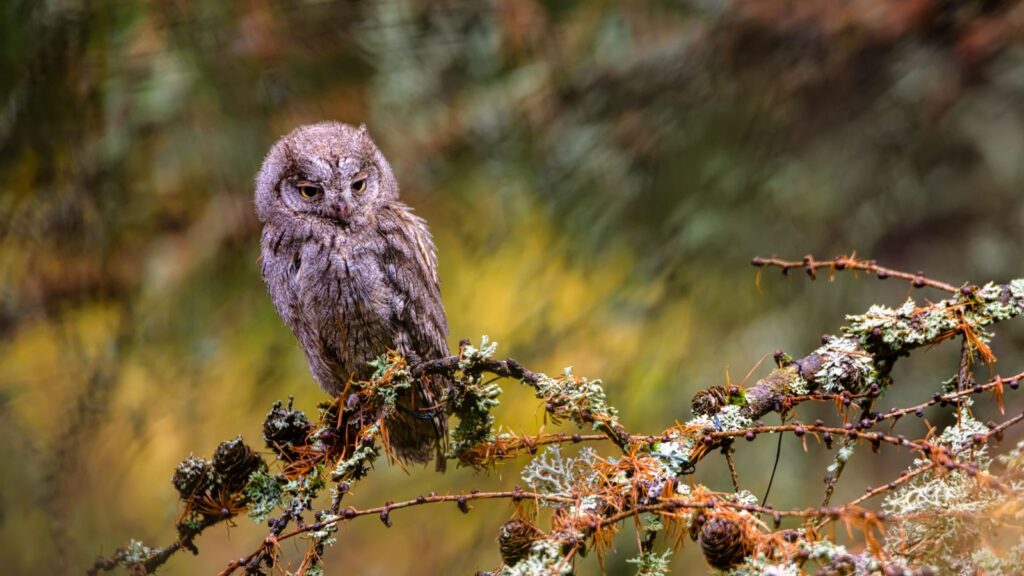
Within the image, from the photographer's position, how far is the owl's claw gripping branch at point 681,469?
1.01 meters

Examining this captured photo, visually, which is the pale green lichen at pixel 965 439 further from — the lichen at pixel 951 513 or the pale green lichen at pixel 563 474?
the pale green lichen at pixel 563 474

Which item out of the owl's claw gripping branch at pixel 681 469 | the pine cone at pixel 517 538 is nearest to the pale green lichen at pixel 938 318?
the owl's claw gripping branch at pixel 681 469

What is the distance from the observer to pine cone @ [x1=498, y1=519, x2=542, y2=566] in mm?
1133

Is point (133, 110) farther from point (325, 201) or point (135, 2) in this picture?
point (325, 201)

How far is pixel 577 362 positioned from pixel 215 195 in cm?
109

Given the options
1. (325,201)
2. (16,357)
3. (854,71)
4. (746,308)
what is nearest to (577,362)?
(746,308)

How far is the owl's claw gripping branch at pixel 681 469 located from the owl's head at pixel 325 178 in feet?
1.65

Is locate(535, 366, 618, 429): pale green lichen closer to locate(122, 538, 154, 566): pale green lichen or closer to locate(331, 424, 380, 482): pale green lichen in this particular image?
locate(331, 424, 380, 482): pale green lichen

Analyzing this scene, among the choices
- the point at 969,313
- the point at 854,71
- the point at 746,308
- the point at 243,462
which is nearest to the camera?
the point at 969,313

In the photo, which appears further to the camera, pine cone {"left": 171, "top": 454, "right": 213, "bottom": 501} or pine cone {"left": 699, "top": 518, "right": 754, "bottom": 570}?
pine cone {"left": 171, "top": 454, "right": 213, "bottom": 501}

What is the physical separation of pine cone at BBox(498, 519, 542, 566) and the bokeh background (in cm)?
103

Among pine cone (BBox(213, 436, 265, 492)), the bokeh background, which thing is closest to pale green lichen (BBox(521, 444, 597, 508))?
pine cone (BBox(213, 436, 265, 492))

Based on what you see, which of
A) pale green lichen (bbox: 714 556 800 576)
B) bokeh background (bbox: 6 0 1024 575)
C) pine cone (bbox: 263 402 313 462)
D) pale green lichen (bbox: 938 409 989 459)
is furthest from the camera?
bokeh background (bbox: 6 0 1024 575)

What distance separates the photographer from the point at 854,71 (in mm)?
2379
